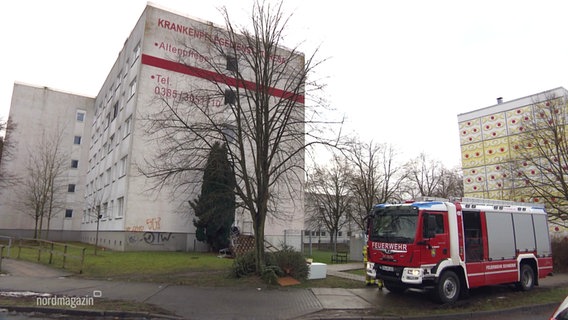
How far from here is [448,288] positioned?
1014cm

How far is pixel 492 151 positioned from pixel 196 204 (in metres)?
26.3

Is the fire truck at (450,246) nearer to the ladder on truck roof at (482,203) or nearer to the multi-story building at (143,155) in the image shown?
the ladder on truck roof at (482,203)

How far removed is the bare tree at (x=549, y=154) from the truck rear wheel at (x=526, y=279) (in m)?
9.71

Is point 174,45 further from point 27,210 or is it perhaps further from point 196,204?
point 27,210

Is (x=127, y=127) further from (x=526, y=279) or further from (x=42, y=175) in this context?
(x=526, y=279)

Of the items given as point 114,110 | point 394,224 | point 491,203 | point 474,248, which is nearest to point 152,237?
point 114,110

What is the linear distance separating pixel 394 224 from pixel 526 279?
584 cm

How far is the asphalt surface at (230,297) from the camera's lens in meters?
8.46

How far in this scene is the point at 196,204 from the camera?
995 inches

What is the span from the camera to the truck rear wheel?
40.5 ft

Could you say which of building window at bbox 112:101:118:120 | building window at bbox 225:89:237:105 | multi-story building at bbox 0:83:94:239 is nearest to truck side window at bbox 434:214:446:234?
building window at bbox 225:89:237:105

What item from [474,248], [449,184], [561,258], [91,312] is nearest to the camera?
[91,312]

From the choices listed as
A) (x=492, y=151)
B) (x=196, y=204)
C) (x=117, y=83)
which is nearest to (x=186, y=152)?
(x=196, y=204)

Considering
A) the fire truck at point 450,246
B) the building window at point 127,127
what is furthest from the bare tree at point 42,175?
the fire truck at point 450,246
